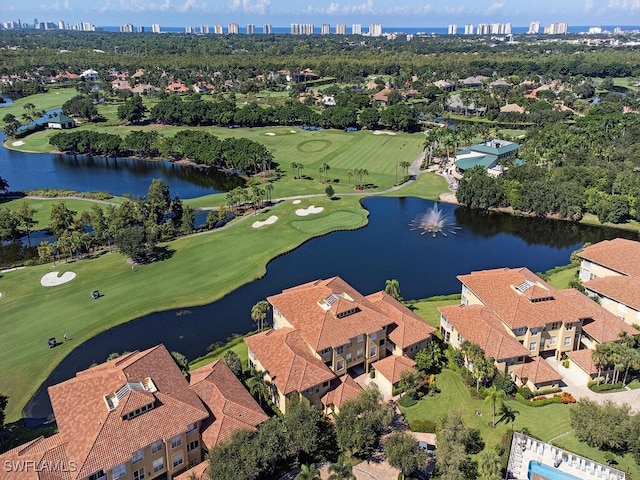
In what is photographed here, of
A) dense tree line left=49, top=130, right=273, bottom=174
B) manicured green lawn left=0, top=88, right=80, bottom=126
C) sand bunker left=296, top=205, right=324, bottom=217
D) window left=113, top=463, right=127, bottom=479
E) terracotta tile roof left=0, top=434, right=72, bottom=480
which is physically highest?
manicured green lawn left=0, top=88, right=80, bottom=126

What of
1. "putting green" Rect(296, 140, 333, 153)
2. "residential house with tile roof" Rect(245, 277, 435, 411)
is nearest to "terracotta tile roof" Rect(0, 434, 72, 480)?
"residential house with tile roof" Rect(245, 277, 435, 411)

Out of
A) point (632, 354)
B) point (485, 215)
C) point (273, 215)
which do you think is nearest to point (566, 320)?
point (632, 354)

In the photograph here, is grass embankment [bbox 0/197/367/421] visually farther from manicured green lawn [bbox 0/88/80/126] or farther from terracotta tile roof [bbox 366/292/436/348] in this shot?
manicured green lawn [bbox 0/88/80/126]

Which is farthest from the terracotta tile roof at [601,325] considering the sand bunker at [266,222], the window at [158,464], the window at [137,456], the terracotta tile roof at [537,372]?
the sand bunker at [266,222]

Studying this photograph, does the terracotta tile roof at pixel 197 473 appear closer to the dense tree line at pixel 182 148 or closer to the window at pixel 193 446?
the window at pixel 193 446

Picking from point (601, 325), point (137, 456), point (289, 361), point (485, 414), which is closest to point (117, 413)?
point (137, 456)
